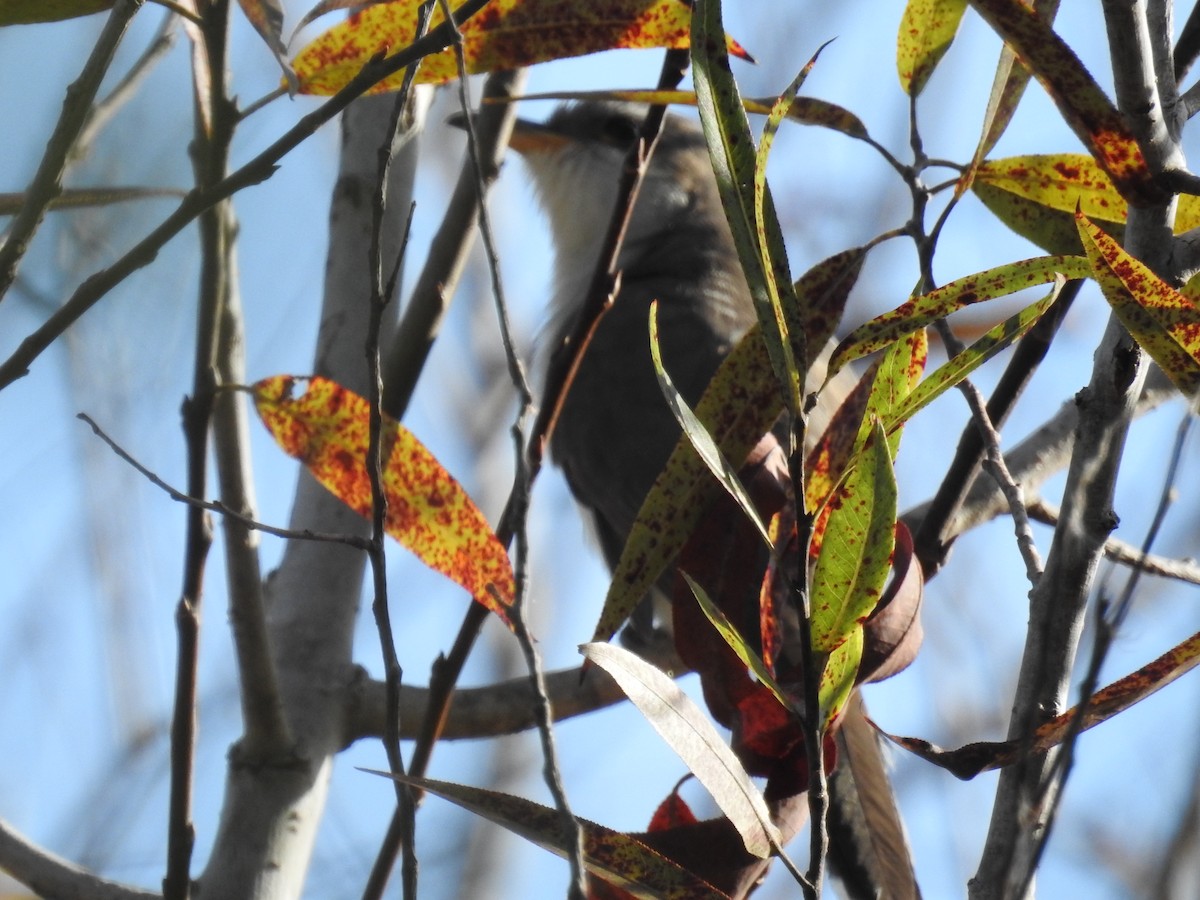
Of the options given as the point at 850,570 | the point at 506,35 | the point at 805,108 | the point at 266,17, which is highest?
the point at 805,108

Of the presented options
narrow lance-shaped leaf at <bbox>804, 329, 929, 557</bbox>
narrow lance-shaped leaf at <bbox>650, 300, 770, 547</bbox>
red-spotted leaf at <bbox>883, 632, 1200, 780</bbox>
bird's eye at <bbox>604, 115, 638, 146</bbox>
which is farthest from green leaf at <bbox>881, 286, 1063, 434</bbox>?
bird's eye at <bbox>604, 115, 638, 146</bbox>

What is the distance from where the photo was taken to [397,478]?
49.4 inches

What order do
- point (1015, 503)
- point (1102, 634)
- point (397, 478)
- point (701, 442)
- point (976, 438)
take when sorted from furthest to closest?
point (976, 438), point (397, 478), point (1015, 503), point (701, 442), point (1102, 634)

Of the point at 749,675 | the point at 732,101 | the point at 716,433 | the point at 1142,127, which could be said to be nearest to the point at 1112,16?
the point at 1142,127

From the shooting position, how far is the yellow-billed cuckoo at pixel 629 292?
2.53 m

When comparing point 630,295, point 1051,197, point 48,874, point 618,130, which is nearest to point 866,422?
point 1051,197

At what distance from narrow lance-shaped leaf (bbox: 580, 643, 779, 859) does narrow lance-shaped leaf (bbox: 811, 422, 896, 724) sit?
0.34 feet

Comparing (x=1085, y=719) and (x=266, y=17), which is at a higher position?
(x=266, y=17)

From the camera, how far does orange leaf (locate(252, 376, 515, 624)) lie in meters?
1.21

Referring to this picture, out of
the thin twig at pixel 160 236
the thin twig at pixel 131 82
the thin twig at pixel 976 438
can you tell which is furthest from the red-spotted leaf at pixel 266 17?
the thin twig at pixel 976 438

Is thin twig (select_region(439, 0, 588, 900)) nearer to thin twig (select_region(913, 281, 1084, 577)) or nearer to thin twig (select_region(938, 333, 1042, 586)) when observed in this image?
thin twig (select_region(938, 333, 1042, 586))

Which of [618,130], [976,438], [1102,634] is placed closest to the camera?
[1102,634]

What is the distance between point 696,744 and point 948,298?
1.09 feet

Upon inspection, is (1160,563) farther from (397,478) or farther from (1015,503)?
(397,478)
